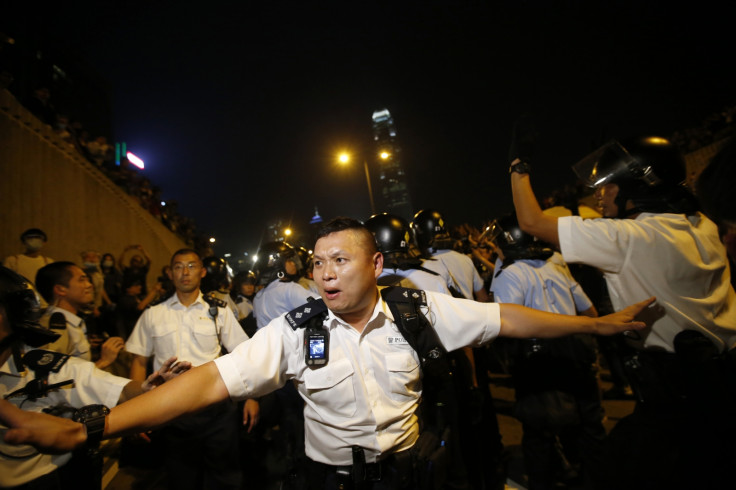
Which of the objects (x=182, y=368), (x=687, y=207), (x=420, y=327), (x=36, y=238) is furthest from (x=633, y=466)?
(x=36, y=238)

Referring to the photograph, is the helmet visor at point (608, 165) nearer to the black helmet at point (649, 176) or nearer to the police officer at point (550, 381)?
the black helmet at point (649, 176)

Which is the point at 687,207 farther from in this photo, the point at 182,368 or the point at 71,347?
the point at 71,347

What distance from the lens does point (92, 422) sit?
1.42 meters

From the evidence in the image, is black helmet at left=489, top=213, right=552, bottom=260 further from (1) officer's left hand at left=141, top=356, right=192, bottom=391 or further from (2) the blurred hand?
(2) the blurred hand

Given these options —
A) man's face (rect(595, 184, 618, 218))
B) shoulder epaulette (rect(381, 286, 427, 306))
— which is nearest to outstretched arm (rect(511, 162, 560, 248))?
man's face (rect(595, 184, 618, 218))

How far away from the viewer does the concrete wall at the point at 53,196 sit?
8.78 metres

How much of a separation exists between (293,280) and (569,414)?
3.74 m

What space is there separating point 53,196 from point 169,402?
1316cm

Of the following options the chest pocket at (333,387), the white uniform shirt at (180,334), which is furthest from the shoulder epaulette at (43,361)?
the chest pocket at (333,387)

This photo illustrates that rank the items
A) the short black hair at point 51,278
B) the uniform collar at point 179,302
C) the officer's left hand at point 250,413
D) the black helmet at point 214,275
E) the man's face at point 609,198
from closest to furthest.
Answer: the man's face at point 609,198, the short black hair at point 51,278, the officer's left hand at point 250,413, the uniform collar at point 179,302, the black helmet at point 214,275

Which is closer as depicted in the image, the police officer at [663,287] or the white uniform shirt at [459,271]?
the police officer at [663,287]

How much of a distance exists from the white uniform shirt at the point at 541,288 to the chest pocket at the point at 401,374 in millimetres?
1954

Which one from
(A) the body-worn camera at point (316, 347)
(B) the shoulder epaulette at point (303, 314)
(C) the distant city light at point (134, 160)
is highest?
(C) the distant city light at point (134, 160)

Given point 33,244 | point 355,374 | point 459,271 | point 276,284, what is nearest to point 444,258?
point 459,271
